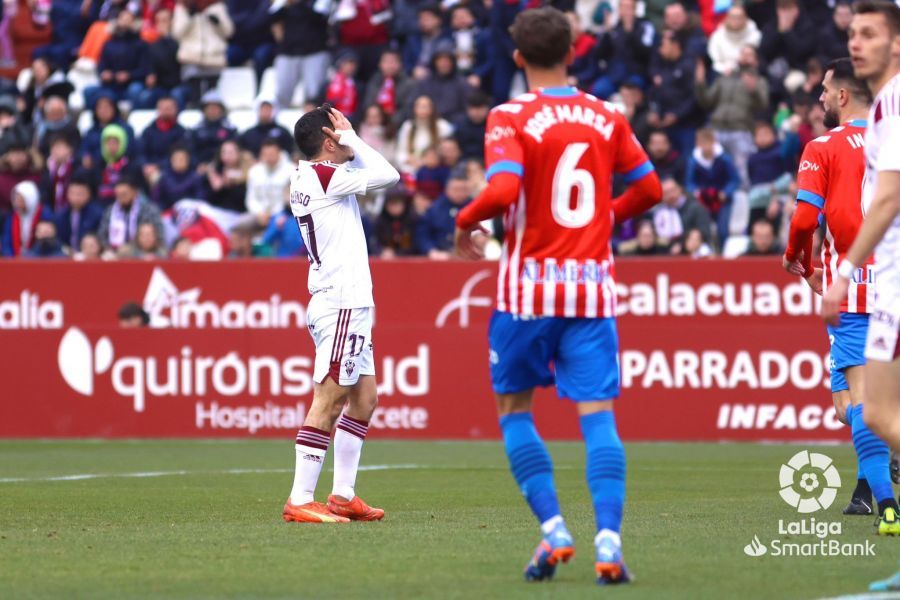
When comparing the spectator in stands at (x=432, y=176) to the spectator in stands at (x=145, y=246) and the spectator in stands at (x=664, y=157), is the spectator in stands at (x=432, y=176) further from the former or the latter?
the spectator in stands at (x=145, y=246)

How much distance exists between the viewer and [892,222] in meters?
6.91

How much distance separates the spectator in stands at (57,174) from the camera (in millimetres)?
23312

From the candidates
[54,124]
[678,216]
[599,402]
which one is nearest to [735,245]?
[678,216]

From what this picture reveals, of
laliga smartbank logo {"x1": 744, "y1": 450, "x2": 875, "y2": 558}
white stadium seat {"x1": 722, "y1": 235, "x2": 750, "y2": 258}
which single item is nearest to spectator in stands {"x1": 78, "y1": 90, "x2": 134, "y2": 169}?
white stadium seat {"x1": 722, "y1": 235, "x2": 750, "y2": 258}

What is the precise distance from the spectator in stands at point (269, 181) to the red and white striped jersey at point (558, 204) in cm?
1516

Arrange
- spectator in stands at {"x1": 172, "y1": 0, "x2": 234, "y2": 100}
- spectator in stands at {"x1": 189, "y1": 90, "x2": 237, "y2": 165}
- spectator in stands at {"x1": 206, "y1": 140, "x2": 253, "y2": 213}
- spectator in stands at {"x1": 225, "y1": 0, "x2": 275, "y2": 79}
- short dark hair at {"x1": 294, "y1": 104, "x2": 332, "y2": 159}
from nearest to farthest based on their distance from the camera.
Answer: short dark hair at {"x1": 294, "y1": 104, "x2": 332, "y2": 159} < spectator in stands at {"x1": 206, "y1": 140, "x2": 253, "y2": 213} < spectator in stands at {"x1": 189, "y1": 90, "x2": 237, "y2": 165} < spectator in stands at {"x1": 225, "y1": 0, "x2": 275, "y2": 79} < spectator in stands at {"x1": 172, "y1": 0, "x2": 234, "y2": 100}

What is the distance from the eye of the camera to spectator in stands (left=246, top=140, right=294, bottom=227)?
22.3 metres

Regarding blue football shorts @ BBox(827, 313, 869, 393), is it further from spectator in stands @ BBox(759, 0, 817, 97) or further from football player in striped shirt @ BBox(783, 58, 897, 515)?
spectator in stands @ BBox(759, 0, 817, 97)

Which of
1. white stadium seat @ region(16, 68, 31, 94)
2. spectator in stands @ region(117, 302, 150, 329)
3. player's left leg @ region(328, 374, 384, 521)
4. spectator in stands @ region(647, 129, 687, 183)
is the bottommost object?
player's left leg @ region(328, 374, 384, 521)

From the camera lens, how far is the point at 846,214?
366 inches

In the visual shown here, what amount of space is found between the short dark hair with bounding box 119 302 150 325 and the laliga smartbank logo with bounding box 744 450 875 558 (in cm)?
830

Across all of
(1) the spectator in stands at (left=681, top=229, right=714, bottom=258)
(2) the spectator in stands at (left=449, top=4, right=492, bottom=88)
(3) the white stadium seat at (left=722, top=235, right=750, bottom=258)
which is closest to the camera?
(1) the spectator in stands at (left=681, top=229, right=714, bottom=258)

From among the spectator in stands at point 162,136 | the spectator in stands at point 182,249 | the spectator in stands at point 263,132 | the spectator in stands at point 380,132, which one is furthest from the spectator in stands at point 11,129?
the spectator in stands at point 380,132

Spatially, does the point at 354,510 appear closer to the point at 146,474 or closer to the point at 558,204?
the point at 558,204
